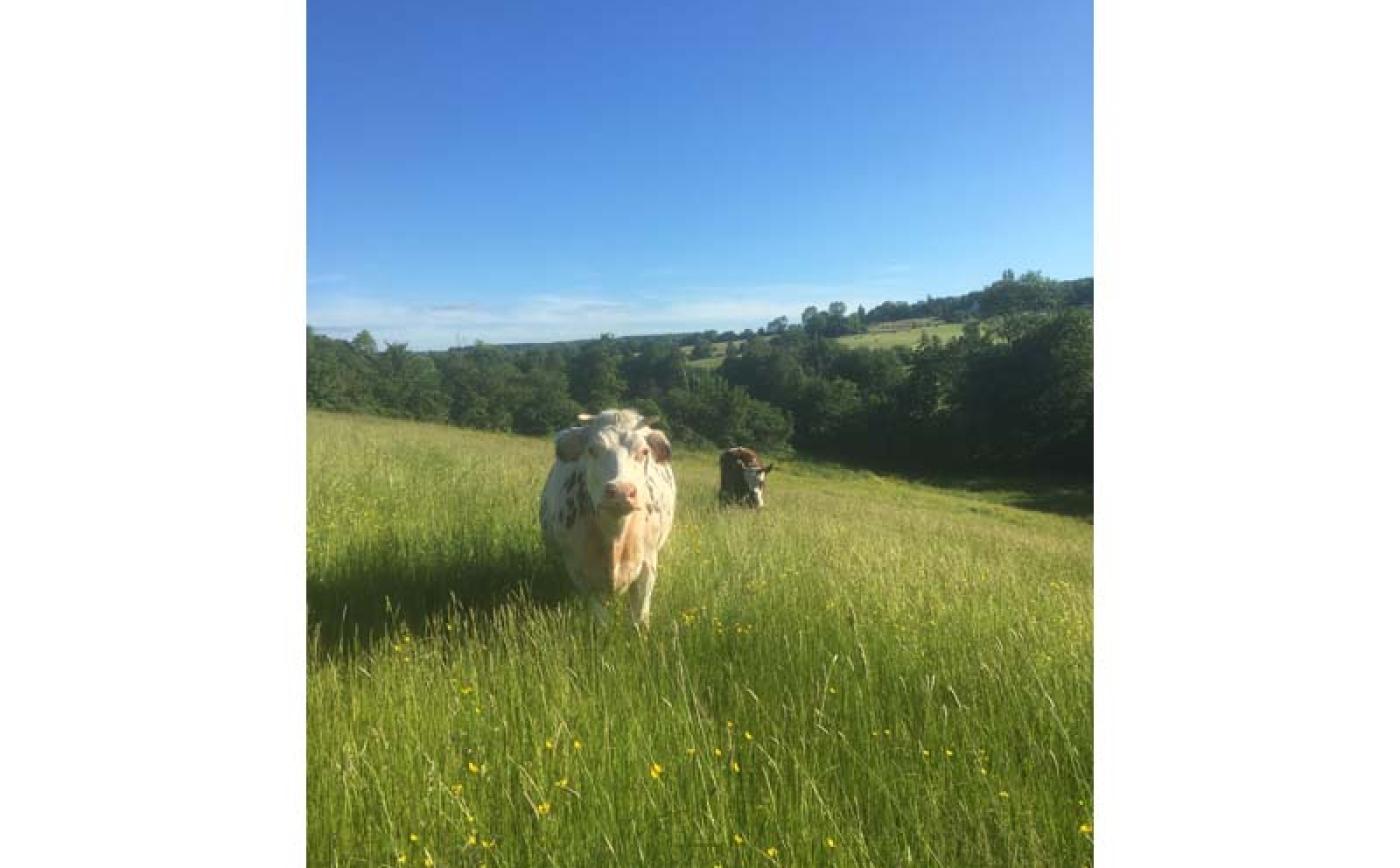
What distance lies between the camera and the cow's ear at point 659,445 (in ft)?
8.57

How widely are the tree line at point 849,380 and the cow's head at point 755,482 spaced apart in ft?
0.61

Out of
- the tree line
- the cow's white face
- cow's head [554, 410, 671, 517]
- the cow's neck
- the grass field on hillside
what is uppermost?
the tree line

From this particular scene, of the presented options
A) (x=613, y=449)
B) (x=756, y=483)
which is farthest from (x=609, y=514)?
(x=756, y=483)

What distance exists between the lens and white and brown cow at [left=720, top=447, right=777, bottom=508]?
266cm

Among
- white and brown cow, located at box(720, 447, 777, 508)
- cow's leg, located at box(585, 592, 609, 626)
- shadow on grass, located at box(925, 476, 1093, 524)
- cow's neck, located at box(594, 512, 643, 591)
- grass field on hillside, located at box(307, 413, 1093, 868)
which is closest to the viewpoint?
grass field on hillside, located at box(307, 413, 1093, 868)

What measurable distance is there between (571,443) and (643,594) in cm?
61

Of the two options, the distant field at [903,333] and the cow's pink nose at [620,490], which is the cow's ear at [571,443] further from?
the distant field at [903,333]

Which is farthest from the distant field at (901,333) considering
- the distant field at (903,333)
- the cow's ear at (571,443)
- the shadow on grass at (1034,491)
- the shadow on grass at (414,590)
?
the shadow on grass at (414,590)

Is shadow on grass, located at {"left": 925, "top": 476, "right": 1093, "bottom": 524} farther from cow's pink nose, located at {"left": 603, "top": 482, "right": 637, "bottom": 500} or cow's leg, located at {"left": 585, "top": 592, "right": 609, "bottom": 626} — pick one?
cow's leg, located at {"left": 585, "top": 592, "right": 609, "bottom": 626}

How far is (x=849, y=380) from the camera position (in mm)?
2232

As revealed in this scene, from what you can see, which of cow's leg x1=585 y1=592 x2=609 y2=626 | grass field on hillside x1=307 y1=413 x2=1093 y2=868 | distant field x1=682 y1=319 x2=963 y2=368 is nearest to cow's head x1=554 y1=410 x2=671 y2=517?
cow's leg x1=585 y1=592 x2=609 y2=626

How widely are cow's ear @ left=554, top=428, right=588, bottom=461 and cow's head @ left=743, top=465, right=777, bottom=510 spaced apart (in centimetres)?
67
